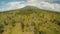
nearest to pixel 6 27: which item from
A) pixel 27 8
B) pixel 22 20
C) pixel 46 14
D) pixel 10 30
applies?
pixel 10 30

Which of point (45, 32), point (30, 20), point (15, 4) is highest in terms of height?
point (15, 4)

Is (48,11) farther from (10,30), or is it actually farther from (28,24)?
(10,30)

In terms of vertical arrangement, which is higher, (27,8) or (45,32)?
(27,8)

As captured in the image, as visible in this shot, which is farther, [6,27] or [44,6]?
[44,6]

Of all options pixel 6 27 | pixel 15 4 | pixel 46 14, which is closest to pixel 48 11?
pixel 46 14

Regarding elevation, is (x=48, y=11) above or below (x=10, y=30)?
above

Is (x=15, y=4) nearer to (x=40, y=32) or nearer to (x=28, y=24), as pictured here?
(x=28, y=24)
